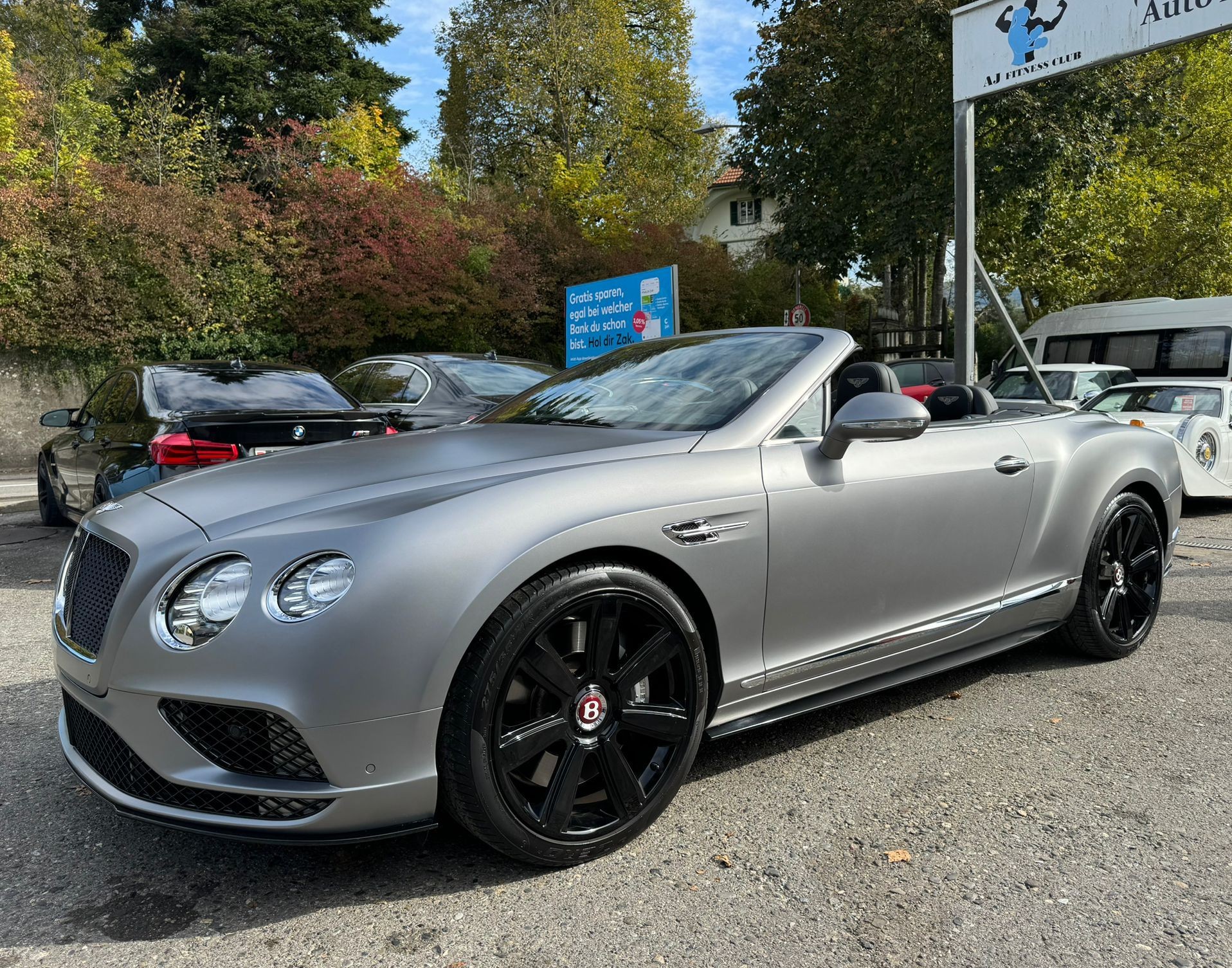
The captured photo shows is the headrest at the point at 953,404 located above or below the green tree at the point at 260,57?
below

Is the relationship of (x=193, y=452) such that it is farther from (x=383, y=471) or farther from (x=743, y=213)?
(x=743, y=213)

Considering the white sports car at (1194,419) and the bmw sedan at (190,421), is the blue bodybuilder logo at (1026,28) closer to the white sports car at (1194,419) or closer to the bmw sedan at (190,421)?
the white sports car at (1194,419)

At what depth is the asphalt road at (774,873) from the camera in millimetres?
2191

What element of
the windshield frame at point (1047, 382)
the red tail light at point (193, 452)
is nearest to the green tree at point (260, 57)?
the windshield frame at point (1047, 382)

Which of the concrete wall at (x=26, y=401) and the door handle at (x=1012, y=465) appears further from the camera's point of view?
the concrete wall at (x=26, y=401)

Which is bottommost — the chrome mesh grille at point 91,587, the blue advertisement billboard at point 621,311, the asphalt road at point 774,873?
the asphalt road at point 774,873

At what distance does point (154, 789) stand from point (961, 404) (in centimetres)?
327

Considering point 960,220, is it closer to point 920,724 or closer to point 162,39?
point 920,724

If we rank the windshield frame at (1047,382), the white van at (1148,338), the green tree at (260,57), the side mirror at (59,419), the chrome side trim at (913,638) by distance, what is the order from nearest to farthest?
the chrome side trim at (913,638)
the side mirror at (59,419)
the windshield frame at (1047,382)
the white van at (1148,338)
the green tree at (260,57)

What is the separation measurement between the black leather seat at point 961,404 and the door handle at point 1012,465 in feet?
1.17

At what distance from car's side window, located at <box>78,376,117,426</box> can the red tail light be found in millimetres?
1890

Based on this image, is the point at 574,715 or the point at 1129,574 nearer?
the point at 574,715

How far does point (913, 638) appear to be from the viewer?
10.9 feet

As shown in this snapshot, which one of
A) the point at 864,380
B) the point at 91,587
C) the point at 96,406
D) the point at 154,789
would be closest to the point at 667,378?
the point at 864,380
